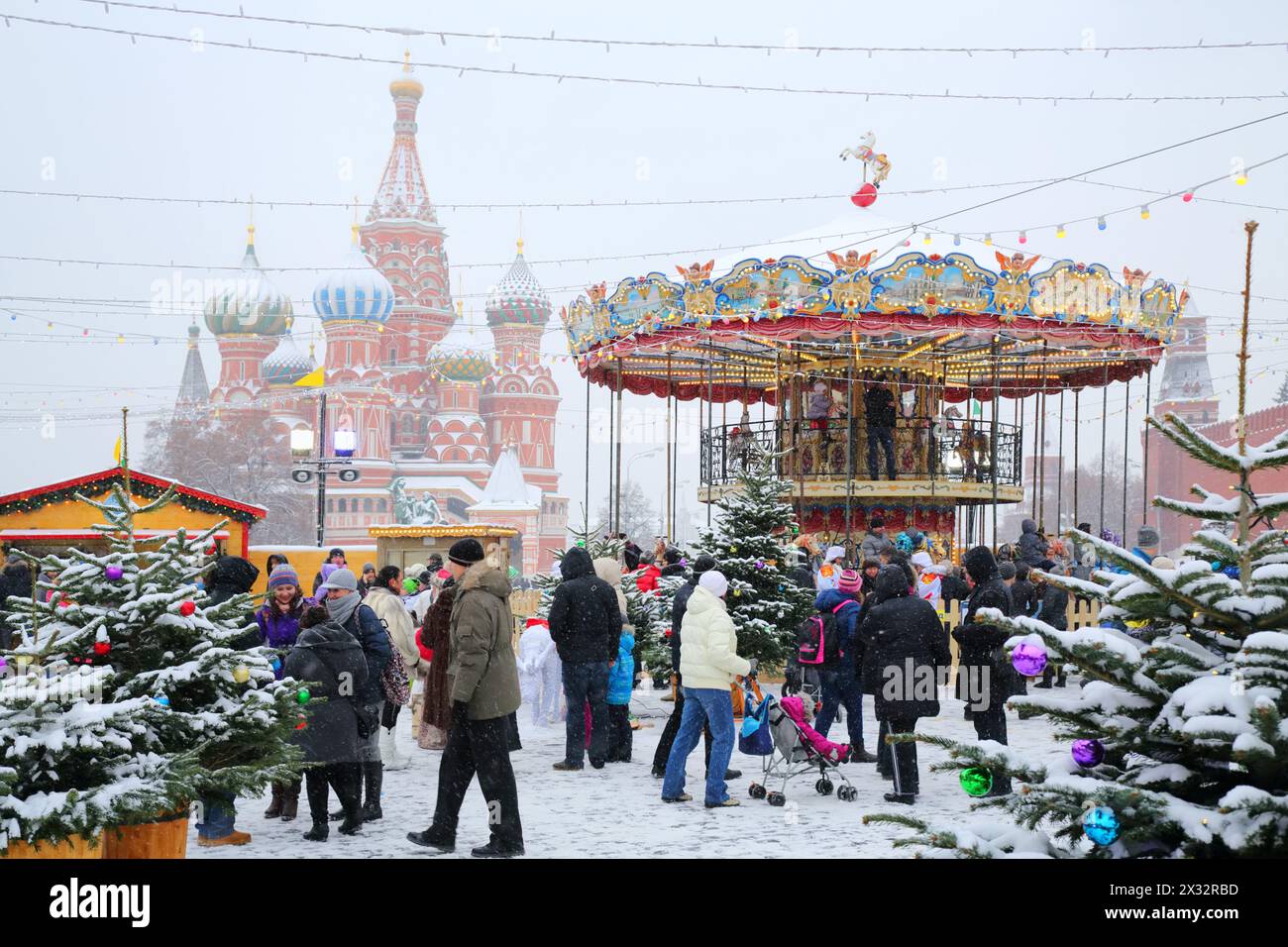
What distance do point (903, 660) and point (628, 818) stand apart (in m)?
1.99

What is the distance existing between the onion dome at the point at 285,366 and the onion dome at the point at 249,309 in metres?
1.43

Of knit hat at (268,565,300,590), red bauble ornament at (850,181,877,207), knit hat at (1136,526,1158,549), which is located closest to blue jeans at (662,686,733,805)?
knit hat at (268,565,300,590)

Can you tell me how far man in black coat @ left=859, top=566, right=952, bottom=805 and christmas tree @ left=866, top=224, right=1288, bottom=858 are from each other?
3970mm

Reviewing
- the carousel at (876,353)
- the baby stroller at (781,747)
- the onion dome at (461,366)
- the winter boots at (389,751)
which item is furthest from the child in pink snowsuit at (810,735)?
the onion dome at (461,366)

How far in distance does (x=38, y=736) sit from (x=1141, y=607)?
4.19 metres

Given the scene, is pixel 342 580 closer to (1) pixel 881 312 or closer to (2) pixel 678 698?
(2) pixel 678 698

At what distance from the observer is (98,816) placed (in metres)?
5.08

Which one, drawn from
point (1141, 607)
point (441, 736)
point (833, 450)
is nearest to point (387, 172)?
point (833, 450)

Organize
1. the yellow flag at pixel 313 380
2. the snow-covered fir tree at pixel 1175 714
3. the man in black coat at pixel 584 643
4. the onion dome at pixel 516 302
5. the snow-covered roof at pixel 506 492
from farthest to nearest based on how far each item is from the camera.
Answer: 1. the onion dome at pixel 516 302
2. the yellow flag at pixel 313 380
3. the snow-covered roof at pixel 506 492
4. the man in black coat at pixel 584 643
5. the snow-covered fir tree at pixel 1175 714

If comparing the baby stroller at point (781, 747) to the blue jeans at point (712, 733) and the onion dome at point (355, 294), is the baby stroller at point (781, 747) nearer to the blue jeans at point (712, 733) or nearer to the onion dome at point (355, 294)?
the blue jeans at point (712, 733)

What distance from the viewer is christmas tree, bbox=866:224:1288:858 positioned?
11.2 ft

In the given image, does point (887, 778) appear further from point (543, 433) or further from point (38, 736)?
point (543, 433)

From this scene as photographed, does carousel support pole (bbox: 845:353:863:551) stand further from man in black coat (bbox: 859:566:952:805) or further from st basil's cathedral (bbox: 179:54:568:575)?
st basil's cathedral (bbox: 179:54:568:575)

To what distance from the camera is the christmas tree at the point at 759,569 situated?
12391 mm
